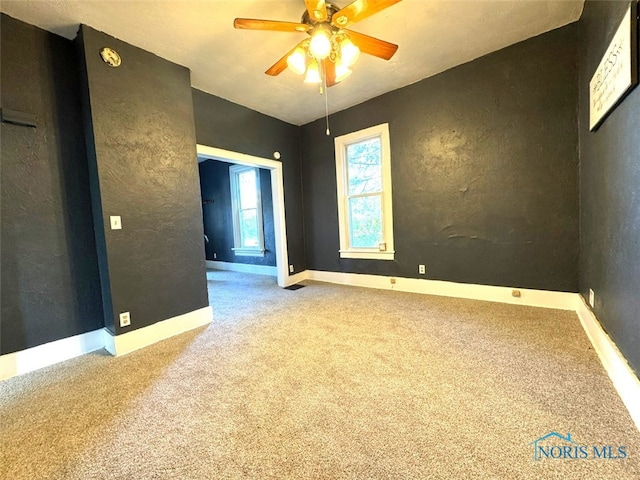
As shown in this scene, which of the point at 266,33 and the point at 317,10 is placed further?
the point at 266,33

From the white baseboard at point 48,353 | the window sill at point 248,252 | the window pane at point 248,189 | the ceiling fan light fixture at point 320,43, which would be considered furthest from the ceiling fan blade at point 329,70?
the window sill at point 248,252

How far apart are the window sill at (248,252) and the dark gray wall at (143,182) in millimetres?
2645

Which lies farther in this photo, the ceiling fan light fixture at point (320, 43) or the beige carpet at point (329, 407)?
the ceiling fan light fixture at point (320, 43)

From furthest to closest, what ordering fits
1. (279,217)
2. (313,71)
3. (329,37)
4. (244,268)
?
(244,268) → (279,217) → (313,71) → (329,37)

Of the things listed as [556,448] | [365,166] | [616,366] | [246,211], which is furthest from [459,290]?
[246,211]

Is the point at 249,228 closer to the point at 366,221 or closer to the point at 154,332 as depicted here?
the point at 366,221

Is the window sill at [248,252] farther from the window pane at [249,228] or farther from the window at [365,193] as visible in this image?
the window at [365,193]

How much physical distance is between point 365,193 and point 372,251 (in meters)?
0.88

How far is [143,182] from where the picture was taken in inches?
97.2

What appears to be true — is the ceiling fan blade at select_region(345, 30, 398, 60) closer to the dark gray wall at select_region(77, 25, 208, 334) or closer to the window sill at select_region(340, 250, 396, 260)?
the dark gray wall at select_region(77, 25, 208, 334)

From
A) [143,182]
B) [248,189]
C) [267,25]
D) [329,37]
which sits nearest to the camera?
[267,25]

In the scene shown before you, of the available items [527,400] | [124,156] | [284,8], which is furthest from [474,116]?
[124,156]

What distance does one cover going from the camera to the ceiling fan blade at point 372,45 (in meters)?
1.99

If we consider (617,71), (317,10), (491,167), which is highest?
(317,10)
